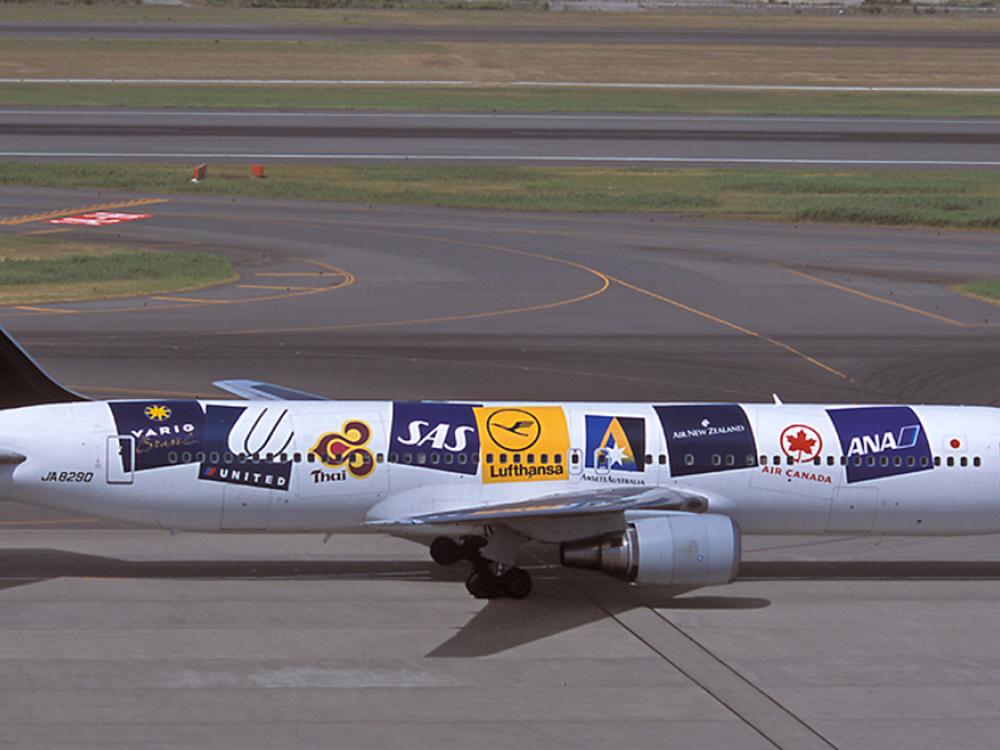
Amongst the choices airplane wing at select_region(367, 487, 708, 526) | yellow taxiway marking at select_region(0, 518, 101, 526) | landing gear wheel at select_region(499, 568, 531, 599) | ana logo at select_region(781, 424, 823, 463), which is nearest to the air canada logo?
airplane wing at select_region(367, 487, 708, 526)

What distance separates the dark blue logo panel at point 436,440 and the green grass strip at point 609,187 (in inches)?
2149

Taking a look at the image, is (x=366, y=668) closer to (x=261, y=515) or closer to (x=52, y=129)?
(x=261, y=515)

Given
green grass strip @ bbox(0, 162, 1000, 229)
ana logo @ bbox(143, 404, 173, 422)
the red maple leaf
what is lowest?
the red maple leaf

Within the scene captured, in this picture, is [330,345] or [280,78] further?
[280,78]

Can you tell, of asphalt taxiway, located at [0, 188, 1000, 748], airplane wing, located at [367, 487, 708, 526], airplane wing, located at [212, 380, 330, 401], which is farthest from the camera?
airplane wing, located at [212, 380, 330, 401]

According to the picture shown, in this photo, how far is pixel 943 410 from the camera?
3512 centimetres

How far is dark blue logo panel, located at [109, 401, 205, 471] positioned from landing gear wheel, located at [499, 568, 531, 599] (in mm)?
6882

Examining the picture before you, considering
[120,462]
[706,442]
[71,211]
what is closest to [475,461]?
[706,442]

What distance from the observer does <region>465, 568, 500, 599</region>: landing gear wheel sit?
32.5 m

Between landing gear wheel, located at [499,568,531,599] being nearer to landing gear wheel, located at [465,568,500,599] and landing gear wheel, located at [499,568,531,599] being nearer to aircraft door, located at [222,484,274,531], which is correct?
landing gear wheel, located at [465,568,500,599]

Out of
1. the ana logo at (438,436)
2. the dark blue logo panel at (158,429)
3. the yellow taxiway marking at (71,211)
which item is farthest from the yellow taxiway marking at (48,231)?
the ana logo at (438,436)

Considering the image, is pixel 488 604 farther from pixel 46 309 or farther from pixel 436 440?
pixel 46 309

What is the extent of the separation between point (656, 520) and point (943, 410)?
8.16 m

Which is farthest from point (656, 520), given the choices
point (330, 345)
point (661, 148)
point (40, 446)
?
point (661, 148)
